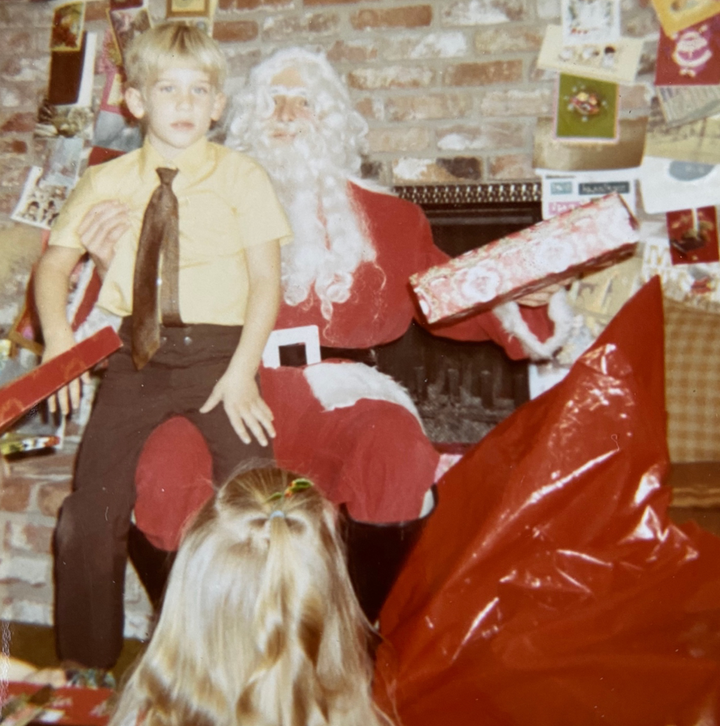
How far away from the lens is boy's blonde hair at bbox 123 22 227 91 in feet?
2.96

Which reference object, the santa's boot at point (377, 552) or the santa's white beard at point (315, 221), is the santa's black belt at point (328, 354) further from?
the santa's boot at point (377, 552)

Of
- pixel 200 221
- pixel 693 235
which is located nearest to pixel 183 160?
pixel 200 221

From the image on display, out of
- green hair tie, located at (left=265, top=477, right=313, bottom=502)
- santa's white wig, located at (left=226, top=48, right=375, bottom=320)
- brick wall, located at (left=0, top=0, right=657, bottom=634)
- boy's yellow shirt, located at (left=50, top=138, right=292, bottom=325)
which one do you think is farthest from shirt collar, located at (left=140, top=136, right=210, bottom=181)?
green hair tie, located at (left=265, top=477, right=313, bottom=502)

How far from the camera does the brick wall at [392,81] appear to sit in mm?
1151

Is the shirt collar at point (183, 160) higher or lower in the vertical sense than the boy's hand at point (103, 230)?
higher

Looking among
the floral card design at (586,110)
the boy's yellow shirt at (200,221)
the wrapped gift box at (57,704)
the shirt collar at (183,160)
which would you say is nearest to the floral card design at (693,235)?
the floral card design at (586,110)

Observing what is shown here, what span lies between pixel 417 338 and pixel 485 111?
41cm

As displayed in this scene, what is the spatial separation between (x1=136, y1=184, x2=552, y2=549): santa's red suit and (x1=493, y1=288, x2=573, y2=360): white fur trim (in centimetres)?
1

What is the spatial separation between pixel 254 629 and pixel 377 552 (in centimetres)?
27

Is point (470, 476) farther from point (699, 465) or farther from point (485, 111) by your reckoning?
point (485, 111)

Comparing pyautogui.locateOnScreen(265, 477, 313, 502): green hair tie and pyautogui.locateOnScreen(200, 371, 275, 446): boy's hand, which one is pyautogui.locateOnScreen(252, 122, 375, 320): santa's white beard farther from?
pyautogui.locateOnScreen(265, 477, 313, 502): green hair tie

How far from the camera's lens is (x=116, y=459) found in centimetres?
93

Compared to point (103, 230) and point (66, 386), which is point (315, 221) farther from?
point (66, 386)

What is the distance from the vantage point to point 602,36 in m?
1.14
